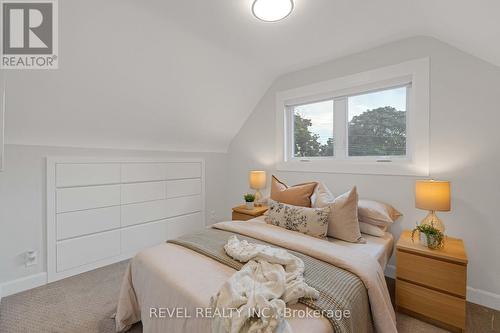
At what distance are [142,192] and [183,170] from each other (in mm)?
661

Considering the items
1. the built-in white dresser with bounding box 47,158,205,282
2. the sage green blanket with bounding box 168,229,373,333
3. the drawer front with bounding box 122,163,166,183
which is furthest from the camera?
the drawer front with bounding box 122,163,166,183

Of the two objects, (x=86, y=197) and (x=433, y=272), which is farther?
(x=86, y=197)

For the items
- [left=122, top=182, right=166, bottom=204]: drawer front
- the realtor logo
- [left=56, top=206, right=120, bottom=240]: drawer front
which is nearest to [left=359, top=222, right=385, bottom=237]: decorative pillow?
[left=122, top=182, right=166, bottom=204]: drawer front

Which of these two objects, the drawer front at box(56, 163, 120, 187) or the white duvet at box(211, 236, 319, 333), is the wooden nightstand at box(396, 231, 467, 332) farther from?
the drawer front at box(56, 163, 120, 187)

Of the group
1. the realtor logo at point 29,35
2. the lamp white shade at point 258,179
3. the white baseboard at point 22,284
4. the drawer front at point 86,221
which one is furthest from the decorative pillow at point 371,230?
the white baseboard at point 22,284

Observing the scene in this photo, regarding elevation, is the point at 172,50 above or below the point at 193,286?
above

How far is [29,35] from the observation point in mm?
1734

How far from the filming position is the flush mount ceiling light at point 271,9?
1748 mm

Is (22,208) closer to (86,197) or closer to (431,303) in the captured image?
(86,197)

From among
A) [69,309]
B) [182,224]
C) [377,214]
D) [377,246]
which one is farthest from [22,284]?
[377,214]

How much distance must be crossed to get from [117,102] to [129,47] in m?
0.61

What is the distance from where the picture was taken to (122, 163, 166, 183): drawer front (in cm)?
284

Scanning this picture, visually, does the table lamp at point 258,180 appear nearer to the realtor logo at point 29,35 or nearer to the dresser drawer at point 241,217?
the dresser drawer at point 241,217

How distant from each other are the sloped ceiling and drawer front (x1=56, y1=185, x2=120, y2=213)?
49cm
